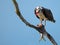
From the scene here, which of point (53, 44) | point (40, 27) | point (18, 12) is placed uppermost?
point (18, 12)

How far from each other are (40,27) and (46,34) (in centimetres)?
12

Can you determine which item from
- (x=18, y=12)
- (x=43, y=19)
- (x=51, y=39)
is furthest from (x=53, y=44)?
(x=43, y=19)

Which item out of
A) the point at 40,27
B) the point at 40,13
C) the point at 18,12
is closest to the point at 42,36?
the point at 40,27

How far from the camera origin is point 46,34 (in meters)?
1.49

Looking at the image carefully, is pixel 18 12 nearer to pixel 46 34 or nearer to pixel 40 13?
pixel 46 34

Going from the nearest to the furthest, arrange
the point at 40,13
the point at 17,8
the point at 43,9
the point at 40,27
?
1. the point at 17,8
2. the point at 40,27
3. the point at 43,9
4. the point at 40,13

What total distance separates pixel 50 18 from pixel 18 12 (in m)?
1.02

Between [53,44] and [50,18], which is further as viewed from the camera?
[50,18]

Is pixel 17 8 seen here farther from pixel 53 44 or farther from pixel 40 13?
pixel 40 13

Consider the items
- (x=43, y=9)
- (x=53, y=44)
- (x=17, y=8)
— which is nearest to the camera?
(x=17, y=8)

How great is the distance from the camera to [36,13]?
230 centimetres

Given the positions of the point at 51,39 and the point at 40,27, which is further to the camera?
the point at 40,27

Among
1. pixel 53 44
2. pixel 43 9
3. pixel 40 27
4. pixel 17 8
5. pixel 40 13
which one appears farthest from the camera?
Answer: pixel 40 13

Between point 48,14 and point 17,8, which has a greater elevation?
point 17,8
